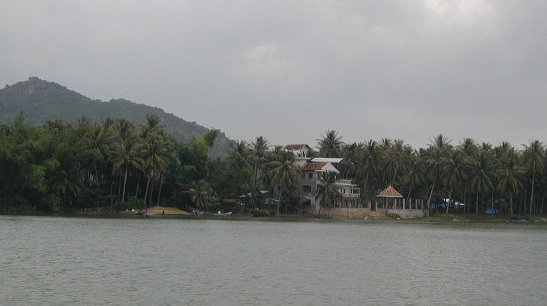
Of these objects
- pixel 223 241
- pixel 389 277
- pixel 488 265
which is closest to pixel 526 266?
pixel 488 265

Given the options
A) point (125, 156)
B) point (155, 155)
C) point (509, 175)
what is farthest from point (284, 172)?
point (509, 175)

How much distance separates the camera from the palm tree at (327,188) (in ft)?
309

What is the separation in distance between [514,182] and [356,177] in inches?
1150

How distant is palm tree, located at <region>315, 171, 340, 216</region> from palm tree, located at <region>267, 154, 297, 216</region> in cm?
463

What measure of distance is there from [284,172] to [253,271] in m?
64.8

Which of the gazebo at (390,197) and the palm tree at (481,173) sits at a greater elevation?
the palm tree at (481,173)

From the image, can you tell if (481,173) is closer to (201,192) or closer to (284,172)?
(284,172)

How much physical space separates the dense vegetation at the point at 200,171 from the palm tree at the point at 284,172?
0.17 metres

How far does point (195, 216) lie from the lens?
86125 millimetres

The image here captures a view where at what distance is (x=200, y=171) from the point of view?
94438 millimetres

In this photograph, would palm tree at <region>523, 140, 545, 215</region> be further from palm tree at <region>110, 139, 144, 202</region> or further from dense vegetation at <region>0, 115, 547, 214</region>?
palm tree at <region>110, 139, 144, 202</region>

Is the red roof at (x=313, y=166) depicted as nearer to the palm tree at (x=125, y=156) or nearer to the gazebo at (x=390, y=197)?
the gazebo at (x=390, y=197)

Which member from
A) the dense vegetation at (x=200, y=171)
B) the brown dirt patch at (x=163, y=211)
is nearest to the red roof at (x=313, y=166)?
the dense vegetation at (x=200, y=171)

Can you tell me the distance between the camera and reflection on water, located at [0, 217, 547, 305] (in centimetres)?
2142
